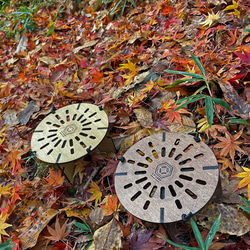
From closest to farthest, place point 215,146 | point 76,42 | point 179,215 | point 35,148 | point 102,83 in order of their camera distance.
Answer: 1. point 179,215
2. point 215,146
3. point 35,148
4. point 102,83
5. point 76,42

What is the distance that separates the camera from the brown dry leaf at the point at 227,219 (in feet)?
3.54

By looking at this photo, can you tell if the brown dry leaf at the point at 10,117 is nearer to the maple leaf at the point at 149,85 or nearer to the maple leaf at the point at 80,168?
the maple leaf at the point at 80,168

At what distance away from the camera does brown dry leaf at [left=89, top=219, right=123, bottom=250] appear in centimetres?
114

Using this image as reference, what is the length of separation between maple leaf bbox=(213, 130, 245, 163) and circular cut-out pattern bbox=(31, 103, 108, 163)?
72cm

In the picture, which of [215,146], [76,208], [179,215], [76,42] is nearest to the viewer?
[179,215]

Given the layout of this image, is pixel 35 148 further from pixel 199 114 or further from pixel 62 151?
pixel 199 114

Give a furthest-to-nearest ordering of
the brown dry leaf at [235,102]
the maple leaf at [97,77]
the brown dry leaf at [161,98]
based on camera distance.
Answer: the maple leaf at [97,77] → the brown dry leaf at [161,98] → the brown dry leaf at [235,102]

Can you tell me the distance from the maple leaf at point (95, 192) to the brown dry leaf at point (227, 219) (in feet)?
1.95

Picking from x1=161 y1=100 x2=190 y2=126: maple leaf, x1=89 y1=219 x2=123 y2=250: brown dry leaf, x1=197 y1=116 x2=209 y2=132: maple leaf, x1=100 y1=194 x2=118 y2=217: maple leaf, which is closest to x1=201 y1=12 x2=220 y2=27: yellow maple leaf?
x1=161 y1=100 x2=190 y2=126: maple leaf

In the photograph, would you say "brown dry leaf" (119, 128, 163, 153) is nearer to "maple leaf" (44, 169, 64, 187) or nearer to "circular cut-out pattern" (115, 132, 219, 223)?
"circular cut-out pattern" (115, 132, 219, 223)

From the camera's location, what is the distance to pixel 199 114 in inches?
64.1

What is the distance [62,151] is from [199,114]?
0.96m

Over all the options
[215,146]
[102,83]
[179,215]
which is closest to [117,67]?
[102,83]

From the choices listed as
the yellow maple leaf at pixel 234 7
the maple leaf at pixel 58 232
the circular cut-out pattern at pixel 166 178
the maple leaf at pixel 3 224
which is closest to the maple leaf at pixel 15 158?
the maple leaf at pixel 3 224
